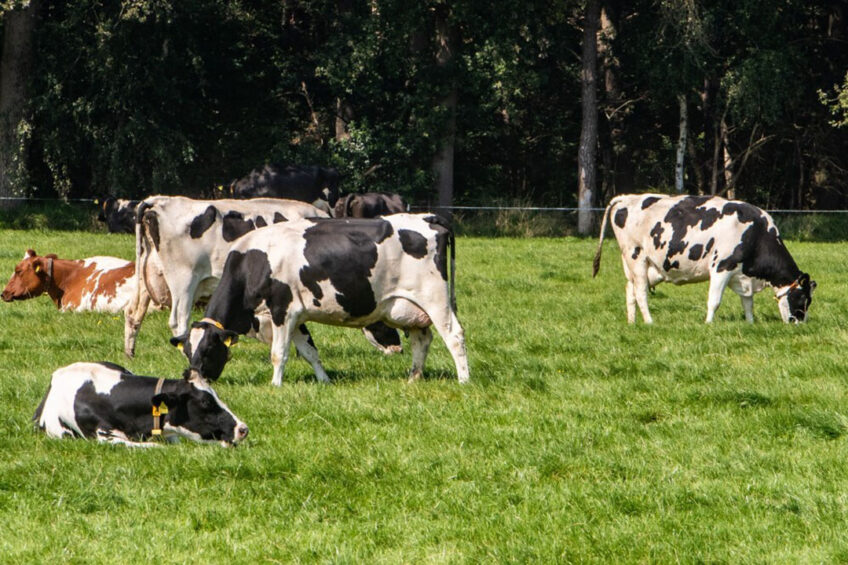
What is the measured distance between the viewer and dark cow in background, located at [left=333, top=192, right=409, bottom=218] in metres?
22.4

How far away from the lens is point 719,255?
14.8m

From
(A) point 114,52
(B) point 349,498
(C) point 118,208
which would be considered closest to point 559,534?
(B) point 349,498

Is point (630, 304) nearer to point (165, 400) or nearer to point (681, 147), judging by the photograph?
point (165, 400)

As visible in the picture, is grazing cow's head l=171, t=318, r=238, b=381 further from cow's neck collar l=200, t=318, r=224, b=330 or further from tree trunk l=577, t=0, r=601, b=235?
tree trunk l=577, t=0, r=601, b=235

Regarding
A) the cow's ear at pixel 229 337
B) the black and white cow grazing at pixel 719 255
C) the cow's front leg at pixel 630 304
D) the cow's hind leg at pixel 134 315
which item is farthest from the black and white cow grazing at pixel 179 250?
the black and white cow grazing at pixel 719 255

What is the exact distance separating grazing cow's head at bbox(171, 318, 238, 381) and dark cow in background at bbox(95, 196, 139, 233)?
16138 millimetres

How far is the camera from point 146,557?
6.43 m

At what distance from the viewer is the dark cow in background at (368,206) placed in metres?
22.4

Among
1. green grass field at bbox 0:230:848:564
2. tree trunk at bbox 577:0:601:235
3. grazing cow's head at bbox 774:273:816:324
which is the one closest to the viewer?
green grass field at bbox 0:230:848:564

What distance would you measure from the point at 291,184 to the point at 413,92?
29.3ft

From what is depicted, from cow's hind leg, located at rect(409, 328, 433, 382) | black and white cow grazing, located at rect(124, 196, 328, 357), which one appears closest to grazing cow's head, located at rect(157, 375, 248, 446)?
cow's hind leg, located at rect(409, 328, 433, 382)

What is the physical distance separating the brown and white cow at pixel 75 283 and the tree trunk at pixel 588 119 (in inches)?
619

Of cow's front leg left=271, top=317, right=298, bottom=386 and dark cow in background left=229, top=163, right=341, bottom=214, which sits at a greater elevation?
dark cow in background left=229, top=163, right=341, bottom=214

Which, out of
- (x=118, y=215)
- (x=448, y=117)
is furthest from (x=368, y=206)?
(x=448, y=117)
